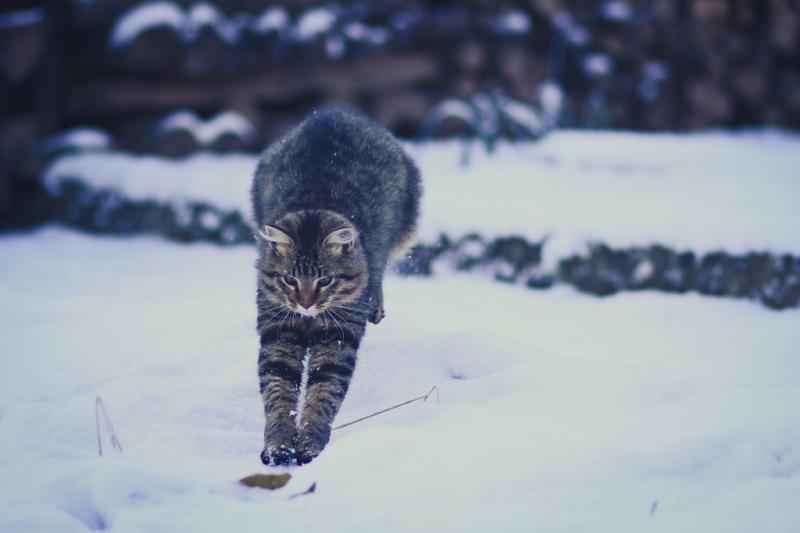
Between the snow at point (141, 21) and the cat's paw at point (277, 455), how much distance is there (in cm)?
397

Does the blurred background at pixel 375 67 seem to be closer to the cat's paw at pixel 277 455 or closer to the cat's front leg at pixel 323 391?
the cat's front leg at pixel 323 391

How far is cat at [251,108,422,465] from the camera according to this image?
2076 mm

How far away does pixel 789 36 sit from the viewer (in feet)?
22.2

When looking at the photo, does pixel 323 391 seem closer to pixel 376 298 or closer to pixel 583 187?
pixel 376 298

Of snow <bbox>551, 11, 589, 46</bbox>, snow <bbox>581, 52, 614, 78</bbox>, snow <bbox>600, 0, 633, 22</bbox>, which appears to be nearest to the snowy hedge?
snow <bbox>551, 11, 589, 46</bbox>

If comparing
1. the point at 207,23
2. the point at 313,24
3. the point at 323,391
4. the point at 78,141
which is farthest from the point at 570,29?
the point at 323,391

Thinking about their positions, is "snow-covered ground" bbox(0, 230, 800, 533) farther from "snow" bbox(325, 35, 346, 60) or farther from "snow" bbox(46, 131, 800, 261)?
"snow" bbox(325, 35, 346, 60)

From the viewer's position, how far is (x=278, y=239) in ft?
→ 7.54

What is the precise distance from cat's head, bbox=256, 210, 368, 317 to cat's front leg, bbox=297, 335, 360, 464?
6.6 inches

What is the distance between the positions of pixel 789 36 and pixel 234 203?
6067 mm

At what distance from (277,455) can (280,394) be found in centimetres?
26

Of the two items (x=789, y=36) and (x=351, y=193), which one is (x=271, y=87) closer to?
(x=351, y=193)

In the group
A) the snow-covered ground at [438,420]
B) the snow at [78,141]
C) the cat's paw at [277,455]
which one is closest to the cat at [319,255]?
the cat's paw at [277,455]

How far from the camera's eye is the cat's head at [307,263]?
2.29m
